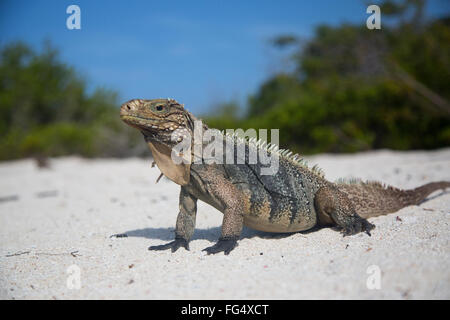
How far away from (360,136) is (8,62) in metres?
37.5

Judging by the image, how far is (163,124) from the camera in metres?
3.88

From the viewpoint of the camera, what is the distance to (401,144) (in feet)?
50.4

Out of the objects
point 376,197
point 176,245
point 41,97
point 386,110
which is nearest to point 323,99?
point 386,110

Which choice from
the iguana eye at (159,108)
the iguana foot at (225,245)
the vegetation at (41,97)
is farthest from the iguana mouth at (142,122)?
the vegetation at (41,97)

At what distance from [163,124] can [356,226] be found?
8.39 feet

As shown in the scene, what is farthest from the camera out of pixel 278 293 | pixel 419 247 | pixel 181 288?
pixel 419 247

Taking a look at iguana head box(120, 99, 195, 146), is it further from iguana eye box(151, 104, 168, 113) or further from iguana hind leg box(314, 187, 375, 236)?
iguana hind leg box(314, 187, 375, 236)

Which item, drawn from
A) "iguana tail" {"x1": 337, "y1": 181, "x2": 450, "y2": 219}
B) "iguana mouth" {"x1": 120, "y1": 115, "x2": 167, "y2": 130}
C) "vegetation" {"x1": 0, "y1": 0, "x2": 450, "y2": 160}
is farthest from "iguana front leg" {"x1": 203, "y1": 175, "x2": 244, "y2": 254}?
"vegetation" {"x1": 0, "y1": 0, "x2": 450, "y2": 160}

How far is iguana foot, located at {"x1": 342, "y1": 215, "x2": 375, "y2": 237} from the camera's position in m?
4.49

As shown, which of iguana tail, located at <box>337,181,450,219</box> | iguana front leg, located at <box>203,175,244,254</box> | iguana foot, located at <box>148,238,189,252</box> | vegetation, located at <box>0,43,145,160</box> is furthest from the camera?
vegetation, located at <box>0,43,145,160</box>

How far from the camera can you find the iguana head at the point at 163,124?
379 cm

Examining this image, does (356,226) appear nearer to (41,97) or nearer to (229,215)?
(229,215)
